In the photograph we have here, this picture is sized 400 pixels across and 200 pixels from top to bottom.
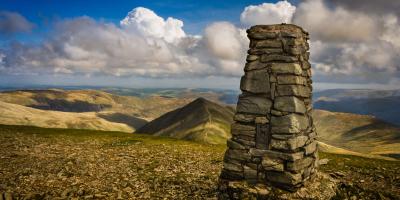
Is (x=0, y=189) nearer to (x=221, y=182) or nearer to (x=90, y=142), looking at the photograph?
(x=221, y=182)

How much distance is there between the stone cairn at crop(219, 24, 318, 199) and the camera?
1574cm

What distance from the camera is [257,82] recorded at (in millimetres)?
16500

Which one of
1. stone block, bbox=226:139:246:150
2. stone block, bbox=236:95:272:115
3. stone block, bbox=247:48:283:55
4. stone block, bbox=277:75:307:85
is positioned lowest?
stone block, bbox=226:139:246:150

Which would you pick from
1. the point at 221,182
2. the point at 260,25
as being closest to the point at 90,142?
the point at 221,182

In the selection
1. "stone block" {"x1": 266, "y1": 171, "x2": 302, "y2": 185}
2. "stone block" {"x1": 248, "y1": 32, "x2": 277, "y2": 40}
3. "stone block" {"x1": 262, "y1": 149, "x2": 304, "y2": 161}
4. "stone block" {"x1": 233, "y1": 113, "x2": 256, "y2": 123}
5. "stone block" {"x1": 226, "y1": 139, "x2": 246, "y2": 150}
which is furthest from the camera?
"stone block" {"x1": 226, "y1": 139, "x2": 246, "y2": 150}

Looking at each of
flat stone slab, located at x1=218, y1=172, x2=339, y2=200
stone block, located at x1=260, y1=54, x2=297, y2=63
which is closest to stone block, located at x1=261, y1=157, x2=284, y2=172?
flat stone slab, located at x1=218, y1=172, x2=339, y2=200

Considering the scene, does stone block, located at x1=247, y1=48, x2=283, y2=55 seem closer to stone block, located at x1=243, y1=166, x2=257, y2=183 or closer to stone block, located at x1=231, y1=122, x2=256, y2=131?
stone block, located at x1=231, y1=122, x2=256, y2=131

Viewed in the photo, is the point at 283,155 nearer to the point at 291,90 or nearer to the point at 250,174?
the point at 250,174

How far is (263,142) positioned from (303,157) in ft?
7.24

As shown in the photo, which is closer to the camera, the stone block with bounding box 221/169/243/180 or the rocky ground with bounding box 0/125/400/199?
the stone block with bounding box 221/169/243/180

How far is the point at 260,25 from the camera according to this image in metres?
16.7

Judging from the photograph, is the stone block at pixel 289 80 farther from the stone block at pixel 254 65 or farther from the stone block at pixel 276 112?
the stone block at pixel 276 112

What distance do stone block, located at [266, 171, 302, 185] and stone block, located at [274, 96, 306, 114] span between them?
10.1 ft

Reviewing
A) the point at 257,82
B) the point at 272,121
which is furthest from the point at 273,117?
the point at 257,82
